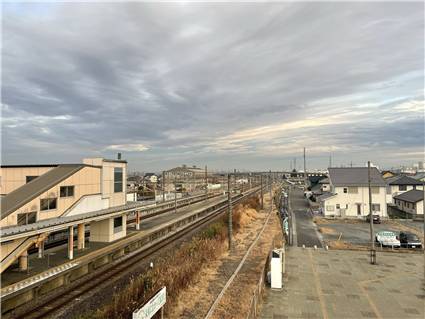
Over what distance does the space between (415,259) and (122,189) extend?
19559 mm

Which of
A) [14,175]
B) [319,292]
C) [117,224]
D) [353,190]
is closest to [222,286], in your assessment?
[319,292]

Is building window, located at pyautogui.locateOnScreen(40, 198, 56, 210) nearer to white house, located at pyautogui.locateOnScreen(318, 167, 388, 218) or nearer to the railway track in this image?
the railway track

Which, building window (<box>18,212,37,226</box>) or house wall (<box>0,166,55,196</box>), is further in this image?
house wall (<box>0,166,55,196</box>)

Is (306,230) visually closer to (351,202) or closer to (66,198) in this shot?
(351,202)

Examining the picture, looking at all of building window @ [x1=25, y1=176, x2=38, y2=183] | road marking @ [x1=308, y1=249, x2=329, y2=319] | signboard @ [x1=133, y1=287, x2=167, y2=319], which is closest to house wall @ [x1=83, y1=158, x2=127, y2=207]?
building window @ [x1=25, y1=176, x2=38, y2=183]

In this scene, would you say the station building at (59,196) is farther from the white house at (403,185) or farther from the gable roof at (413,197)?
the white house at (403,185)

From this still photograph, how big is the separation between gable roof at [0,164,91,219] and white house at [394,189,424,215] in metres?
37.6

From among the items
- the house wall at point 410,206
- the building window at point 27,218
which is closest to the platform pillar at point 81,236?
the building window at point 27,218

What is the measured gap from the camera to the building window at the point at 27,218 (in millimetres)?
13672

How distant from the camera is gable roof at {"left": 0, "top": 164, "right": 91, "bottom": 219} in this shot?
45.3 ft

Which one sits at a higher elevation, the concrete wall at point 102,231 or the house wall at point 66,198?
the house wall at point 66,198

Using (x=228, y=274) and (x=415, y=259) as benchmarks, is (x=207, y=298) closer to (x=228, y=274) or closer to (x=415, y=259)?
(x=228, y=274)

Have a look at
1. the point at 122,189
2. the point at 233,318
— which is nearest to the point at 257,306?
the point at 233,318

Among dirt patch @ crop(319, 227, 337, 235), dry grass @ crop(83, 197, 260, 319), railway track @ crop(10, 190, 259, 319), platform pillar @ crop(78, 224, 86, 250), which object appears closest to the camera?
dry grass @ crop(83, 197, 260, 319)
